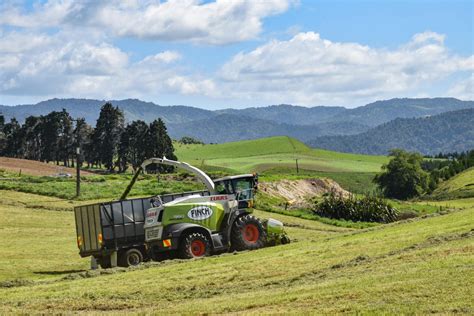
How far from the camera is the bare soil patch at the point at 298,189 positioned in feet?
233

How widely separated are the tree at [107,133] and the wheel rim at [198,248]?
12384 centimetres

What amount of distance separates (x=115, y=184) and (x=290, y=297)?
58519 millimetres

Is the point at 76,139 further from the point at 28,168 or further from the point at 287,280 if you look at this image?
the point at 287,280

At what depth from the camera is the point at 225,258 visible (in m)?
29.1

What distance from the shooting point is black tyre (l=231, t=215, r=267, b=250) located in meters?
32.3

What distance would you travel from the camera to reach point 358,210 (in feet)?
204

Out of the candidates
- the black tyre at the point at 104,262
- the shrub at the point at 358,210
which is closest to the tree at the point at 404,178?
the shrub at the point at 358,210

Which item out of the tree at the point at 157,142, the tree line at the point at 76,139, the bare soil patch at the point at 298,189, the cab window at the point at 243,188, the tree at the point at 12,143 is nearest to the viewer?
the cab window at the point at 243,188

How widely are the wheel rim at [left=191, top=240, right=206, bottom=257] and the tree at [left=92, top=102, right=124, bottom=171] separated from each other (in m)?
124

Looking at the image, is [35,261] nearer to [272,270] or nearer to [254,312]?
[272,270]

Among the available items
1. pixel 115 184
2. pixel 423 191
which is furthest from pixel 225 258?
pixel 423 191

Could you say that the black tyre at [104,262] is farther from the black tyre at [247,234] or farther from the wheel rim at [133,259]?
the black tyre at [247,234]

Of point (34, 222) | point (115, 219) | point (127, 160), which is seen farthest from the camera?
point (127, 160)

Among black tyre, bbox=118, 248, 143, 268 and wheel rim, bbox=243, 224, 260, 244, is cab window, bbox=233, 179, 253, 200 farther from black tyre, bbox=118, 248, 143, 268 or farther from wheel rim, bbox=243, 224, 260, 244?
black tyre, bbox=118, 248, 143, 268
